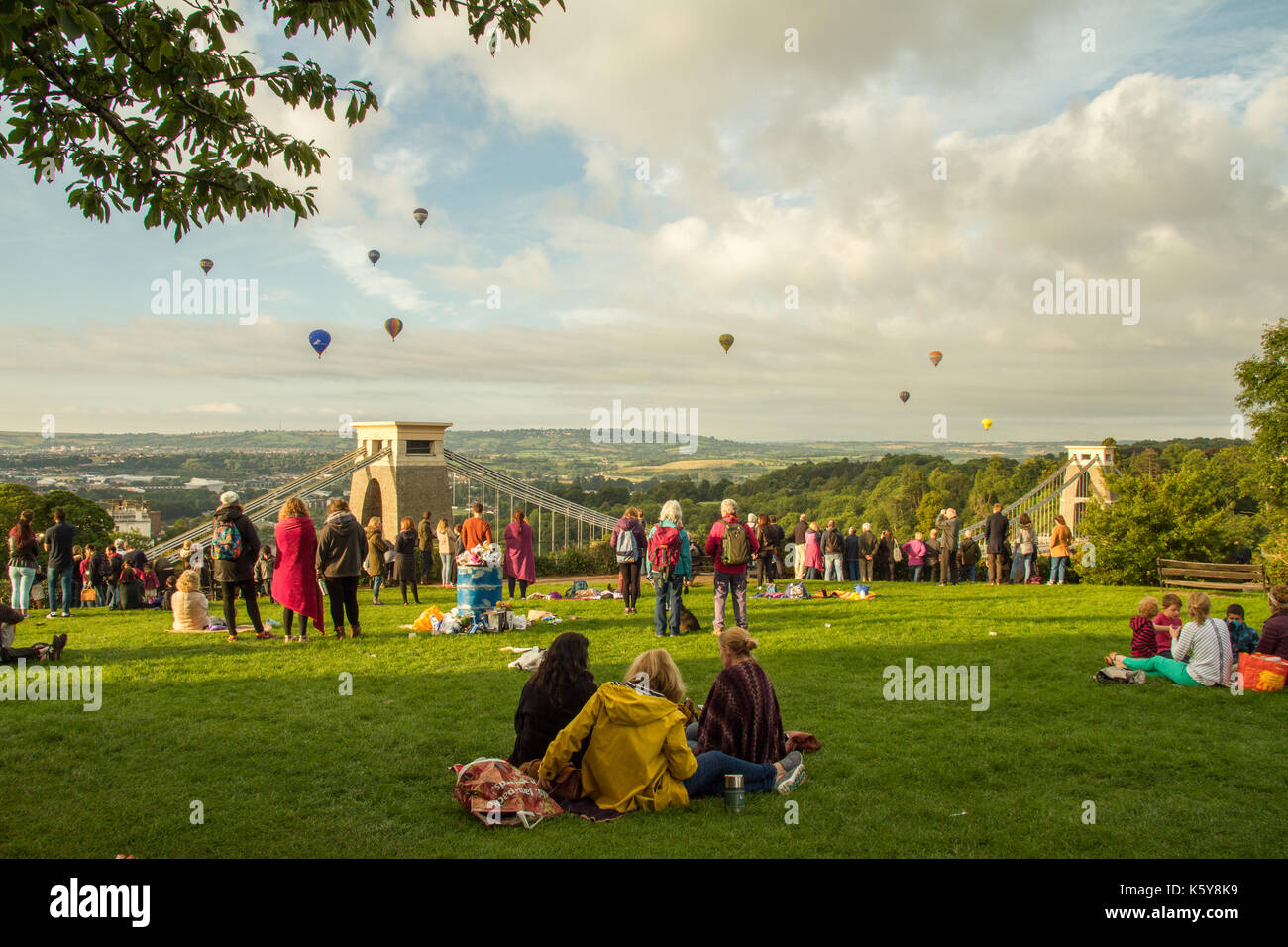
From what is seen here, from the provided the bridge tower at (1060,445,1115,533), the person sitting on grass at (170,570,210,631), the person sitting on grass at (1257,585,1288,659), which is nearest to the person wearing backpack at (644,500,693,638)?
the person sitting on grass at (170,570,210,631)

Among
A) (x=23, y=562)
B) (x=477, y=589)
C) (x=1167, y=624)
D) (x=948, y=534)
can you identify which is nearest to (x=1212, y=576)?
(x=948, y=534)

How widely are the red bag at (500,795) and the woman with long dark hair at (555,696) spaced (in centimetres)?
38

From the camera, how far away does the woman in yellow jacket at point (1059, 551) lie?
54.7 feet

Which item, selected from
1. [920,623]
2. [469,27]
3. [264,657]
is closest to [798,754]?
[469,27]

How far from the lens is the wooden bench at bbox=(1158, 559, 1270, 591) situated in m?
15.5

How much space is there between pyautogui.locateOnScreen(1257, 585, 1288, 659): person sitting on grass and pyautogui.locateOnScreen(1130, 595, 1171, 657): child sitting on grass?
31.9 inches

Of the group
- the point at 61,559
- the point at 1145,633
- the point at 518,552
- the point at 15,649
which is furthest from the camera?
the point at 518,552

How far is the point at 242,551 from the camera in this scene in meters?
9.78

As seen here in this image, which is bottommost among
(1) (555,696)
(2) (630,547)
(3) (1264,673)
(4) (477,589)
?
(3) (1264,673)

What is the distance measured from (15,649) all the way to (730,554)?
25.1 feet

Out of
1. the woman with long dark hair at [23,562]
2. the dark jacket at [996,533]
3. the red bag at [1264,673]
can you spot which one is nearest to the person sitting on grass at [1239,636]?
the red bag at [1264,673]

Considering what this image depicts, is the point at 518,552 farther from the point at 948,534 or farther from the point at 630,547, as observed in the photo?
the point at 948,534

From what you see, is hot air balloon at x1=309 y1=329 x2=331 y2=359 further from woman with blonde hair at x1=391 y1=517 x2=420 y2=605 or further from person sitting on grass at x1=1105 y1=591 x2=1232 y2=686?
person sitting on grass at x1=1105 y1=591 x2=1232 y2=686
